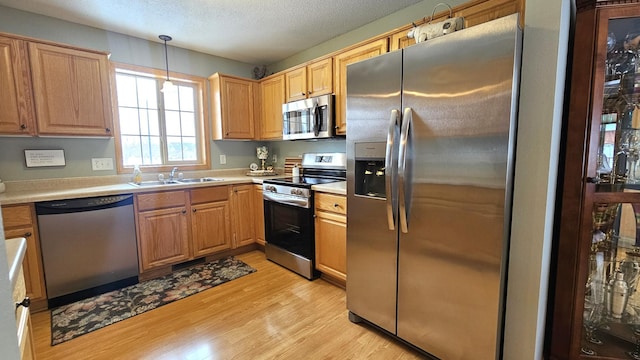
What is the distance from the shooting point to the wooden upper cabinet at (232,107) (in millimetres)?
3438

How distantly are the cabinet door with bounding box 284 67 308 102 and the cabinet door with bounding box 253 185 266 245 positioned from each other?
43.5 inches

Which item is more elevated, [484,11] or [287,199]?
[484,11]

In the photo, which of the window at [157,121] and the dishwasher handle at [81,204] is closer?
the dishwasher handle at [81,204]

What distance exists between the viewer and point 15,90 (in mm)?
2215

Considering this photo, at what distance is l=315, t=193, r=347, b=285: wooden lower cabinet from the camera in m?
2.37

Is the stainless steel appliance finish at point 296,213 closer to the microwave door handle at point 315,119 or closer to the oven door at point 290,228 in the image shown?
the oven door at point 290,228

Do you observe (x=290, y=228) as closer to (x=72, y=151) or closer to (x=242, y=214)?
(x=242, y=214)

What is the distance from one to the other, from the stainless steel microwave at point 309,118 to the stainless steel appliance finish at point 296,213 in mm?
336

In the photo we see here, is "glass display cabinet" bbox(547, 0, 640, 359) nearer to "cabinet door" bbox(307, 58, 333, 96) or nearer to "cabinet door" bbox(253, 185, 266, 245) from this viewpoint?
"cabinet door" bbox(307, 58, 333, 96)

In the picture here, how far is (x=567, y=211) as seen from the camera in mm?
1451

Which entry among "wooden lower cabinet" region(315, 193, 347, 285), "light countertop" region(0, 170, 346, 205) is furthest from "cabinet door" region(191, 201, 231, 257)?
"wooden lower cabinet" region(315, 193, 347, 285)

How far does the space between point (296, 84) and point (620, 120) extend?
258 centimetres

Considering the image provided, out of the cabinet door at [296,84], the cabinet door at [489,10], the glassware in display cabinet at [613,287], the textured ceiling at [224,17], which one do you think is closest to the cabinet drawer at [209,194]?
the cabinet door at [296,84]

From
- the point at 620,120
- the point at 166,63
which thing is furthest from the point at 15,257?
the point at 166,63
